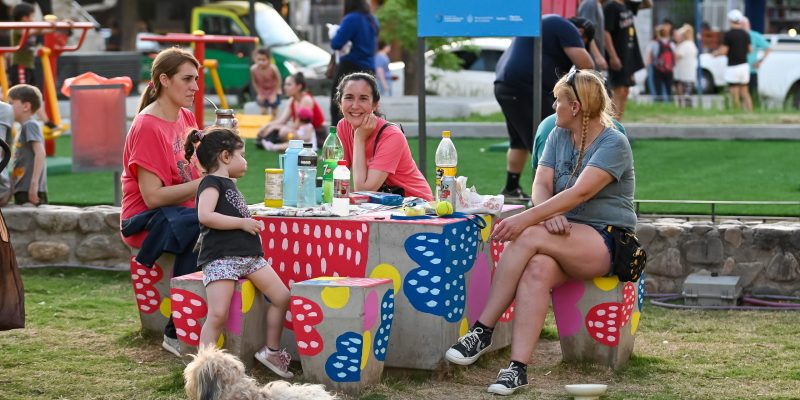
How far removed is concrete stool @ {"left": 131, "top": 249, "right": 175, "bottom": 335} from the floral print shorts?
0.90 meters

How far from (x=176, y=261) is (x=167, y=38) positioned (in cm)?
567

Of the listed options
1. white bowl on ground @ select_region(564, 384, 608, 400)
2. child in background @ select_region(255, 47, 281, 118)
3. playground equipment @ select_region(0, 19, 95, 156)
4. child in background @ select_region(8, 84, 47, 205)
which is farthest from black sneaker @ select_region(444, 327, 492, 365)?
child in background @ select_region(255, 47, 281, 118)

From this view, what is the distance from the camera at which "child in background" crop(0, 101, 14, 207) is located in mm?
7504

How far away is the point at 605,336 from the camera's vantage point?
6.05 metres

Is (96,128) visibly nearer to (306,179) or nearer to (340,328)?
(306,179)

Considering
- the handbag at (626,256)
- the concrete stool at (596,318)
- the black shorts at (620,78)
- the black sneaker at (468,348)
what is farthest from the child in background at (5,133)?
the black shorts at (620,78)

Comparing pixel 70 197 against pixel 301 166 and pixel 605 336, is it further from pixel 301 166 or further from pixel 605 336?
pixel 605 336

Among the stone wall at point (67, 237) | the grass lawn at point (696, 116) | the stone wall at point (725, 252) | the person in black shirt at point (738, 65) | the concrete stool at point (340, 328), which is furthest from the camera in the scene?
the person in black shirt at point (738, 65)

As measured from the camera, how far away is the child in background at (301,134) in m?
13.6

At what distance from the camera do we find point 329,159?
6688 mm

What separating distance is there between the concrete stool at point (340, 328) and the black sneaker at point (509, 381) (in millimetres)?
534

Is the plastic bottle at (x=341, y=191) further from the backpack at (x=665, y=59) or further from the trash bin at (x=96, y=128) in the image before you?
the backpack at (x=665, y=59)

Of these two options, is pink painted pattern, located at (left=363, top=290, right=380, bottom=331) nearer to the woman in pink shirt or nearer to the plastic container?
the plastic container

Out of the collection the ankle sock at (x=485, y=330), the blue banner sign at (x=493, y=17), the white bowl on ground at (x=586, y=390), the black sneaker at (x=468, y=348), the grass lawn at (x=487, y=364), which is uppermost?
the blue banner sign at (x=493, y=17)
